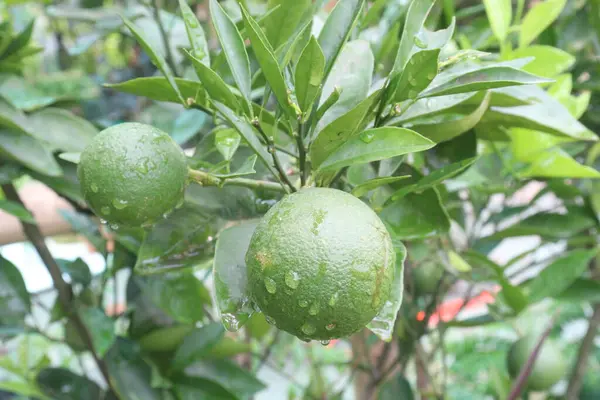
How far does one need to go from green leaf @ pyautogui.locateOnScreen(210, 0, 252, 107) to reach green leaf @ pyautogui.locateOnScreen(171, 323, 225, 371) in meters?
0.41

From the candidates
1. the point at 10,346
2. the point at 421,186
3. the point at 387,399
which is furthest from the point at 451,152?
the point at 10,346

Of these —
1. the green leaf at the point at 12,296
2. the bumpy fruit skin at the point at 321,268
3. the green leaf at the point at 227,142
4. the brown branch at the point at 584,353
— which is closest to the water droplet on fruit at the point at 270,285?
the bumpy fruit skin at the point at 321,268

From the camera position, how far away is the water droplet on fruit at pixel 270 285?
0.30m

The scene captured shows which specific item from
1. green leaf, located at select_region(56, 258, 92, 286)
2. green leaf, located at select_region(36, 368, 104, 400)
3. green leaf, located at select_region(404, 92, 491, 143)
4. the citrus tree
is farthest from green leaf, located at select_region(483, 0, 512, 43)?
green leaf, located at select_region(36, 368, 104, 400)

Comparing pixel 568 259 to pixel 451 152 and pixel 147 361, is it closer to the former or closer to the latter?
pixel 451 152

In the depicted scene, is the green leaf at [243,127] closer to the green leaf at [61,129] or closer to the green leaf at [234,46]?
the green leaf at [234,46]

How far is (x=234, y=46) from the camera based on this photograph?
0.35m

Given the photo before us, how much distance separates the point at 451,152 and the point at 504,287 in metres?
0.21

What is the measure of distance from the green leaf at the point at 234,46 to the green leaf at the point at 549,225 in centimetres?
46

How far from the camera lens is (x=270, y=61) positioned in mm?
313

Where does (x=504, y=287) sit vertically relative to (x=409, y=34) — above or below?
below

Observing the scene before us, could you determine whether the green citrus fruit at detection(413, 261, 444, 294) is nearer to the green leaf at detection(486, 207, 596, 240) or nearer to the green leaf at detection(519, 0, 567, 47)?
the green leaf at detection(486, 207, 596, 240)

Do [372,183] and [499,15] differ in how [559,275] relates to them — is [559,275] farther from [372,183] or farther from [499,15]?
[372,183]

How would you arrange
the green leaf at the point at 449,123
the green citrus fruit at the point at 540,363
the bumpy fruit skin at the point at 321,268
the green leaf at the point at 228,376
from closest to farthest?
the bumpy fruit skin at the point at 321,268
the green leaf at the point at 449,123
the green leaf at the point at 228,376
the green citrus fruit at the point at 540,363
